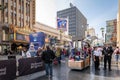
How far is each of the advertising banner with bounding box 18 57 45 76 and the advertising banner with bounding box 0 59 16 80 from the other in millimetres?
799

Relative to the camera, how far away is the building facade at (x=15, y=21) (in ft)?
158

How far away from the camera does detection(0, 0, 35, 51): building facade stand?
158ft

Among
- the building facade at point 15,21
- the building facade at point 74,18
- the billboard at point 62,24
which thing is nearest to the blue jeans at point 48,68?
the billboard at point 62,24

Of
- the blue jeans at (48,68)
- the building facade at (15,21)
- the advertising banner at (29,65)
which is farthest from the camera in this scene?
the building facade at (15,21)

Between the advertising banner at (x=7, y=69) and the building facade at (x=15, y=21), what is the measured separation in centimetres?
2829

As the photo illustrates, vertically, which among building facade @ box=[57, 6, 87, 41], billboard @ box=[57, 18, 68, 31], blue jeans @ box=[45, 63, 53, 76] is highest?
building facade @ box=[57, 6, 87, 41]

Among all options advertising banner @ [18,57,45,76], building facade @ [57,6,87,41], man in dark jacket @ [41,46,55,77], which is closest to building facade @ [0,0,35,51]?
advertising banner @ [18,57,45,76]

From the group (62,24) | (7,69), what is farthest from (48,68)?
(62,24)

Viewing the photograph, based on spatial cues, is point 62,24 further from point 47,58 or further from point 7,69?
point 7,69

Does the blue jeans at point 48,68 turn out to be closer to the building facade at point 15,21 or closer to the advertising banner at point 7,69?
the advertising banner at point 7,69

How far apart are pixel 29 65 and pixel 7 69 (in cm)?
259

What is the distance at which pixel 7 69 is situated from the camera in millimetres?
10828

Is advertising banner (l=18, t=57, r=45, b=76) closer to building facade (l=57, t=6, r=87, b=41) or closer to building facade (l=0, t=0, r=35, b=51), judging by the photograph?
building facade (l=0, t=0, r=35, b=51)

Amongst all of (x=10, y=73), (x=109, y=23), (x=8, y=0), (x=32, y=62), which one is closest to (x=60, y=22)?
(x=32, y=62)
